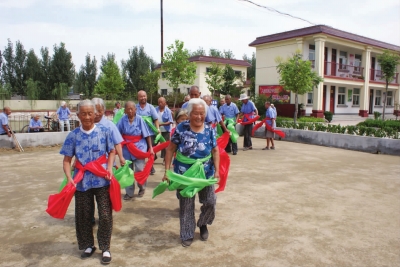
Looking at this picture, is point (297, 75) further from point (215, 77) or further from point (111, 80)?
point (111, 80)

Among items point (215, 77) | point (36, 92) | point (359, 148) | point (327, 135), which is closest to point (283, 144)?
point (327, 135)

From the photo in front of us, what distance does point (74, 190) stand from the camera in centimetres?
322

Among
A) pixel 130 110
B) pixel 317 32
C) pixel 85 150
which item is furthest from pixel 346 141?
pixel 317 32

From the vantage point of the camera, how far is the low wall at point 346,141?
1018 centimetres

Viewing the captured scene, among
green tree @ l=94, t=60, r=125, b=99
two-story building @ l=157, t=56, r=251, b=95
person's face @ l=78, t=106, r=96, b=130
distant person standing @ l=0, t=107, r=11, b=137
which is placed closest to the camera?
person's face @ l=78, t=106, r=96, b=130

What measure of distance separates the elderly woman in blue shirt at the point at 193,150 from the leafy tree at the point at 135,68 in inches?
1373

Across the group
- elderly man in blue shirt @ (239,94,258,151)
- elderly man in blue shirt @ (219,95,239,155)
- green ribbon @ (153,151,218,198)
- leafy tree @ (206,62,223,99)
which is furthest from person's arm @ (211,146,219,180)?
leafy tree @ (206,62,223,99)

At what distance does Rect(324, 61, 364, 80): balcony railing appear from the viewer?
24625mm

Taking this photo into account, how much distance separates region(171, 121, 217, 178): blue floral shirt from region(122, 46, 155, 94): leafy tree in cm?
3486

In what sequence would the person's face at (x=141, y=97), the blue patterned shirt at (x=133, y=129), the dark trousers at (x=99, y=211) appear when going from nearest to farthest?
the dark trousers at (x=99, y=211) < the blue patterned shirt at (x=133, y=129) < the person's face at (x=141, y=97)

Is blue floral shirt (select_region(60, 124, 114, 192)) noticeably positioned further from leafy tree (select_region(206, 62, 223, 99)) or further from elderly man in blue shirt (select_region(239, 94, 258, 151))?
leafy tree (select_region(206, 62, 223, 99))

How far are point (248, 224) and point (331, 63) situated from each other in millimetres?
23516

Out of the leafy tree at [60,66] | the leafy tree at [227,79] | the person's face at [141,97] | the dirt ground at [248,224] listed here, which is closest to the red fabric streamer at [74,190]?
the dirt ground at [248,224]

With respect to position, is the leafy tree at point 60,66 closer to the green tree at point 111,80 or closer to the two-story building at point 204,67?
the two-story building at point 204,67
